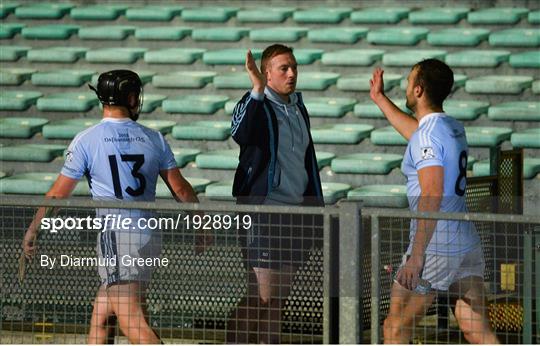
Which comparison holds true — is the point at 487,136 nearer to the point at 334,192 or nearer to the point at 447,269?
the point at 334,192

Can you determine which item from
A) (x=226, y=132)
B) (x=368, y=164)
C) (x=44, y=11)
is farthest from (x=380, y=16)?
(x=44, y=11)

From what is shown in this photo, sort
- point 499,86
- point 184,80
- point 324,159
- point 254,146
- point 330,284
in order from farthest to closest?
point 184,80, point 499,86, point 324,159, point 254,146, point 330,284

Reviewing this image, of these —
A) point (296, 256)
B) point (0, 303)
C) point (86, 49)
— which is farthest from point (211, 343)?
point (86, 49)

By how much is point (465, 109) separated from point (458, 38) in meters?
1.08

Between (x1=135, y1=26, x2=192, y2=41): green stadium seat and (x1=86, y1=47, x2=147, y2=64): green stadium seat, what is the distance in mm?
244

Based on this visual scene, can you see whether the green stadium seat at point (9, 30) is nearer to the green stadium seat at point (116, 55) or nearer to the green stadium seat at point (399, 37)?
the green stadium seat at point (116, 55)

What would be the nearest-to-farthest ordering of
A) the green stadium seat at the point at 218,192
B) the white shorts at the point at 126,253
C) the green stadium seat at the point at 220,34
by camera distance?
the white shorts at the point at 126,253 < the green stadium seat at the point at 218,192 < the green stadium seat at the point at 220,34

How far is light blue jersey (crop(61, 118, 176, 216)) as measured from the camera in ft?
18.8

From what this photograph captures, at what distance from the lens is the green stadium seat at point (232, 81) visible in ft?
36.6

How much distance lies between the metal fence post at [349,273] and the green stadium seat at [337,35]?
6.49 m

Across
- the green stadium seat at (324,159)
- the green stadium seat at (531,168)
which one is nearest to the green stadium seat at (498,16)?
the green stadium seat at (531,168)

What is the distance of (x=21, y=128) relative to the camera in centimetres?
1107

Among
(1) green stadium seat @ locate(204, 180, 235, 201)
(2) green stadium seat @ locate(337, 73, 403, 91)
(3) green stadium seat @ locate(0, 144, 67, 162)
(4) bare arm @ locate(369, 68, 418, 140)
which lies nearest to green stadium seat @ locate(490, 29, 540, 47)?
(2) green stadium seat @ locate(337, 73, 403, 91)

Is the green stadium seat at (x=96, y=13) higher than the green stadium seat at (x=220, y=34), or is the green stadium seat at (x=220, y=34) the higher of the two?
the green stadium seat at (x=96, y=13)
